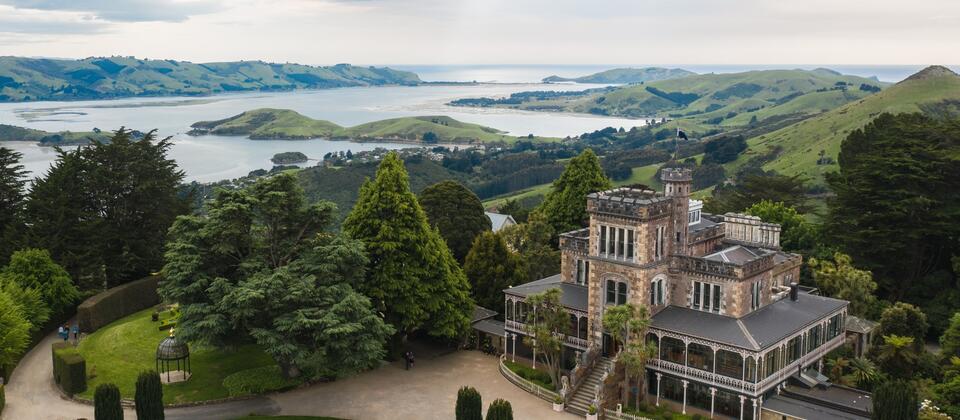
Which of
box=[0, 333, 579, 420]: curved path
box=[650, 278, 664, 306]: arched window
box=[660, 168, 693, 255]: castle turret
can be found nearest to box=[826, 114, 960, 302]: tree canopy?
box=[660, 168, 693, 255]: castle turret

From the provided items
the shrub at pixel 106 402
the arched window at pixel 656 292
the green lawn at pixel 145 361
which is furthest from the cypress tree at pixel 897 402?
the shrub at pixel 106 402

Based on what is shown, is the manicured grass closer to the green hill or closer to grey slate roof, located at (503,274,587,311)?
grey slate roof, located at (503,274,587,311)

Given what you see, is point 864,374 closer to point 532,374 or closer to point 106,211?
point 532,374

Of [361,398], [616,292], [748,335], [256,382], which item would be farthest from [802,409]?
[256,382]

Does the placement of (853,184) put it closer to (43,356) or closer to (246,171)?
(43,356)

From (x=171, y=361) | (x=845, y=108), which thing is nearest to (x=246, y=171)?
(x=845, y=108)

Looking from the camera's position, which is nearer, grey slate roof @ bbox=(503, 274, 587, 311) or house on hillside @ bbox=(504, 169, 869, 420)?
house on hillside @ bbox=(504, 169, 869, 420)
